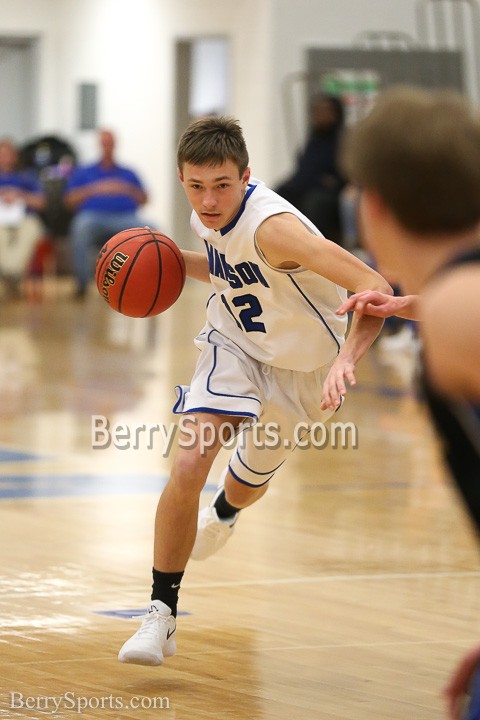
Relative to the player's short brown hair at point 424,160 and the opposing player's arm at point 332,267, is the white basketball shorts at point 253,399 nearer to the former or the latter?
the opposing player's arm at point 332,267

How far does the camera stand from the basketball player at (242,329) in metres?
3.68

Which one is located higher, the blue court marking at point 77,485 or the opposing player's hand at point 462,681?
the opposing player's hand at point 462,681

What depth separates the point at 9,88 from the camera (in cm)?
2106

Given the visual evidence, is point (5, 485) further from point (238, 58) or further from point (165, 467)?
point (238, 58)

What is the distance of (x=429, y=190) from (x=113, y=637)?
232cm

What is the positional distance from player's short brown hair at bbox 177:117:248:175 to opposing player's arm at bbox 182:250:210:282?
47cm

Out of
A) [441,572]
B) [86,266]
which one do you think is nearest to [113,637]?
[441,572]

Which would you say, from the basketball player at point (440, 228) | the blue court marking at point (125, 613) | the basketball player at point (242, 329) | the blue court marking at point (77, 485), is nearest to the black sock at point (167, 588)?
the basketball player at point (242, 329)

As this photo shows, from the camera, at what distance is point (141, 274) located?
13.5ft

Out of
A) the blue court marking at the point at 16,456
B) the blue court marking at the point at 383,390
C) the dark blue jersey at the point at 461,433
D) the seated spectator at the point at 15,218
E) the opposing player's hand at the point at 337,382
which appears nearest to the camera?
the dark blue jersey at the point at 461,433

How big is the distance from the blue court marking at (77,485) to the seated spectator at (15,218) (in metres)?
10.2

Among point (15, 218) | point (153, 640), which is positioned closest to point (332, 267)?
point (153, 640)

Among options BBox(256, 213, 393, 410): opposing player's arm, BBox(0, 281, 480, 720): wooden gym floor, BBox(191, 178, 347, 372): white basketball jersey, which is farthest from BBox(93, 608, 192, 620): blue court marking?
BBox(256, 213, 393, 410): opposing player's arm

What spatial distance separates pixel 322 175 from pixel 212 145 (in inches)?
401
